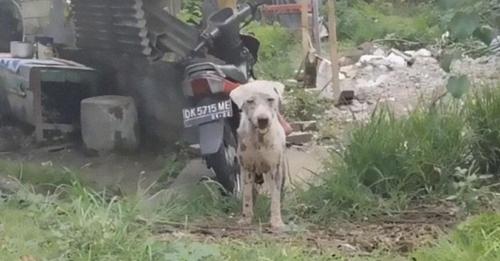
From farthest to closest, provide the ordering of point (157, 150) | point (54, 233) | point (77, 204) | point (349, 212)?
point (157, 150) → point (349, 212) → point (77, 204) → point (54, 233)

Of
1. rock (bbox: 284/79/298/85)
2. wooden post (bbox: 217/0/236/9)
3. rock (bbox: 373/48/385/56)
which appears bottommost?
rock (bbox: 284/79/298/85)

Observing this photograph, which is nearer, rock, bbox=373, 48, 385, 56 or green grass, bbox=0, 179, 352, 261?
green grass, bbox=0, 179, 352, 261

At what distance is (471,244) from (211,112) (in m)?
2.12

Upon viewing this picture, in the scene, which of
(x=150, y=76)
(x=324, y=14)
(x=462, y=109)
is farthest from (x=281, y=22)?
(x=462, y=109)

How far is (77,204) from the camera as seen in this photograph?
474 cm

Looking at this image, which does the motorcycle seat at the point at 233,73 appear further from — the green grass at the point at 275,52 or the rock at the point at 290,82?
the green grass at the point at 275,52

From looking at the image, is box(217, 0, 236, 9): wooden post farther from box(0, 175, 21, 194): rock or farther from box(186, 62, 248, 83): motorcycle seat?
box(0, 175, 21, 194): rock

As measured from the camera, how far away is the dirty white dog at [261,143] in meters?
4.92

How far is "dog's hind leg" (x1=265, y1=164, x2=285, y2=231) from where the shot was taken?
16.7 feet

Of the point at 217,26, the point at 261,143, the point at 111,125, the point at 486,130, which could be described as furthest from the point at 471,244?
the point at 111,125

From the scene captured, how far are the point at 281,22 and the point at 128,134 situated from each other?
9.92 meters

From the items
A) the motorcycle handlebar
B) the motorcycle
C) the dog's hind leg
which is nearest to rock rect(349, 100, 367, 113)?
the motorcycle handlebar

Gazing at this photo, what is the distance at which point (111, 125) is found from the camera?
7.74m

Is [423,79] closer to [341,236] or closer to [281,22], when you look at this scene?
[281,22]
